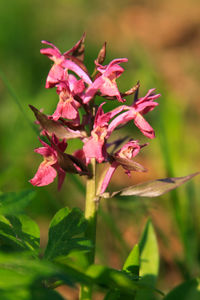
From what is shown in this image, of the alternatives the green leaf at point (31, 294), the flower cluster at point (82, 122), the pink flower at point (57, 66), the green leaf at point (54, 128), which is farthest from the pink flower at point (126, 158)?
the green leaf at point (31, 294)

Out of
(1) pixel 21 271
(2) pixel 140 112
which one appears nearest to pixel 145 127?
(2) pixel 140 112

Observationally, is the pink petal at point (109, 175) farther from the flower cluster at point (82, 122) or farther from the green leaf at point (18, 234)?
the green leaf at point (18, 234)

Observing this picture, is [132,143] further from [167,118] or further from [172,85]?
[172,85]

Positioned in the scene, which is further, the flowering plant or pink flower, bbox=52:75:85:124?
pink flower, bbox=52:75:85:124

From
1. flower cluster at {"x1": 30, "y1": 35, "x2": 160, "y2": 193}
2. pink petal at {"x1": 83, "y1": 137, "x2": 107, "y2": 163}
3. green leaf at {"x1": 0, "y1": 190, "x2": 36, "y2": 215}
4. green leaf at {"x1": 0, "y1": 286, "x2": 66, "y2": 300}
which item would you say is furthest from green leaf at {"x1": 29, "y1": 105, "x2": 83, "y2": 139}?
green leaf at {"x1": 0, "y1": 286, "x2": 66, "y2": 300}

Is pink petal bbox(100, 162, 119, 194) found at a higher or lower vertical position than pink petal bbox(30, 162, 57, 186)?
lower

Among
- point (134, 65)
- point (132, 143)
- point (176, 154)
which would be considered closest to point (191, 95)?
point (134, 65)

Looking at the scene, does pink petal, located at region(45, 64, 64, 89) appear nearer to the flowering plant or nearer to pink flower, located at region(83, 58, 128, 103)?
the flowering plant
